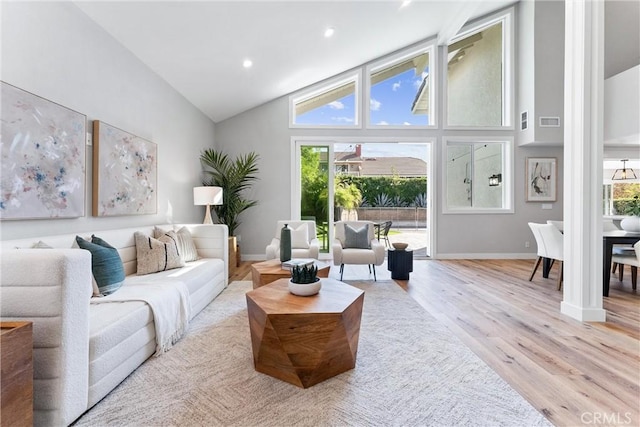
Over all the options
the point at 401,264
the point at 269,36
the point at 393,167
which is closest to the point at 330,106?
the point at 269,36

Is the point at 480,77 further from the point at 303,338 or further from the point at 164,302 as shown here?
the point at 164,302

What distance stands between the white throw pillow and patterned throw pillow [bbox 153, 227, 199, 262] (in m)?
1.40

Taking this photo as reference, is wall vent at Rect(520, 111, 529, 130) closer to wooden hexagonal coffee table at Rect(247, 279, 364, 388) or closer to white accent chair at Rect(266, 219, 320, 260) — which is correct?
white accent chair at Rect(266, 219, 320, 260)

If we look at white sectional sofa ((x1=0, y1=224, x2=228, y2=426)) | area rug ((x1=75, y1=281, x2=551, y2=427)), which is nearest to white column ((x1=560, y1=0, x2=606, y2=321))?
area rug ((x1=75, y1=281, x2=551, y2=427))

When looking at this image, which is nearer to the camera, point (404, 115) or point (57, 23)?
point (57, 23)

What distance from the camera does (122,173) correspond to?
120 inches

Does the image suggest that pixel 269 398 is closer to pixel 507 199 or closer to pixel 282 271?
pixel 282 271

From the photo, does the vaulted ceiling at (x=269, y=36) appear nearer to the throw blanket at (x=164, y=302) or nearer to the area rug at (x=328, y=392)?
the throw blanket at (x=164, y=302)

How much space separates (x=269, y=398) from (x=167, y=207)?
3.26 metres

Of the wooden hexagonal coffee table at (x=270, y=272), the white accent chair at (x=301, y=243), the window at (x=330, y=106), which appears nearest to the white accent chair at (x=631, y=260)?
the wooden hexagonal coffee table at (x=270, y=272)

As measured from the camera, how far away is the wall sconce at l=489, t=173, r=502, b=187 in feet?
20.1

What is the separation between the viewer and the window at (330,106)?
19.6ft

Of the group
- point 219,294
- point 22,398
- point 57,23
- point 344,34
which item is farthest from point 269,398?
point 344,34

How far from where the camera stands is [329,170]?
Result: 19.5 feet
